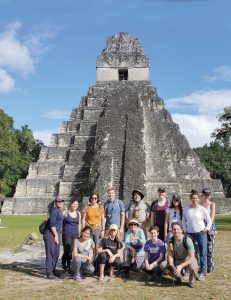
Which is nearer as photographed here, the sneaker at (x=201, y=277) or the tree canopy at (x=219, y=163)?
the sneaker at (x=201, y=277)

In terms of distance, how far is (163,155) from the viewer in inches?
791

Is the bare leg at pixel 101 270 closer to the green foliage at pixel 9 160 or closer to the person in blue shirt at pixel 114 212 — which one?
the person in blue shirt at pixel 114 212

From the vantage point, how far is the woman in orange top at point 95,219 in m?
6.93

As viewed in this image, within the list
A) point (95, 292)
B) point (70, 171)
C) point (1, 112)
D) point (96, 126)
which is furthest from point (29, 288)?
point (1, 112)

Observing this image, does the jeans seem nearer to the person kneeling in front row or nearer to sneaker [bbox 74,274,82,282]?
the person kneeling in front row

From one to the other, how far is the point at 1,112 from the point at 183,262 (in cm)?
3282

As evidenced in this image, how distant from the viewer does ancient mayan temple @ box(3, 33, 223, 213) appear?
1845 centimetres

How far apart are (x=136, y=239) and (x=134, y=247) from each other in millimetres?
142

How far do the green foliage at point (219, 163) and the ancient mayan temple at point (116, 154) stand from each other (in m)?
22.0

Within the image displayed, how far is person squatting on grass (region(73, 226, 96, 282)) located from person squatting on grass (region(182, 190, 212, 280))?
1.69m

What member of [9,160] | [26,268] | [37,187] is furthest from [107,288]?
[9,160]

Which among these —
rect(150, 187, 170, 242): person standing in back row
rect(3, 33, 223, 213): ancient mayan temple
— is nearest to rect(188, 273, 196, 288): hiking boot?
rect(150, 187, 170, 242): person standing in back row

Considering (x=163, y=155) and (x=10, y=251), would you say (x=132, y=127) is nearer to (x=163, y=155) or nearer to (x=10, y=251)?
(x=163, y=155)

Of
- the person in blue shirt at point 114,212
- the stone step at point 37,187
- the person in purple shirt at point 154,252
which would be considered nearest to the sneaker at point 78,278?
the person in purple shirt at point 154,252
